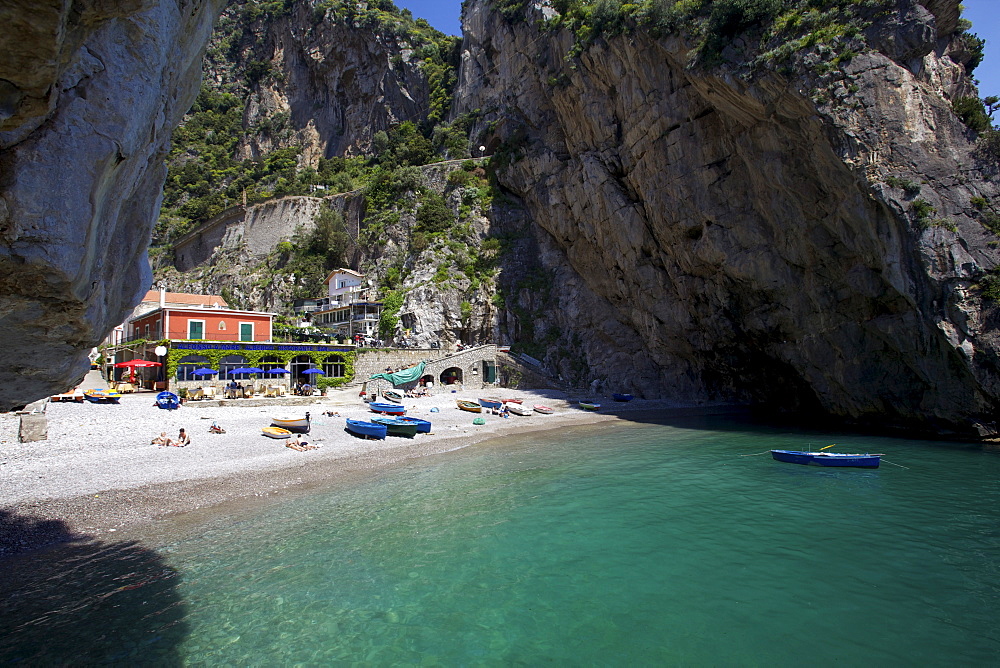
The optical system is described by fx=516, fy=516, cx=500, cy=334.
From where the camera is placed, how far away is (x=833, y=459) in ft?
62.0

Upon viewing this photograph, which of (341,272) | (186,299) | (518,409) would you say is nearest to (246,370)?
(186,299)

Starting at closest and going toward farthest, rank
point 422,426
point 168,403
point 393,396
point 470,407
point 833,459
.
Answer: point 833,459
point 422,426
point 168,403
point 470,407
point 393,396

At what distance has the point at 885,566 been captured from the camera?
1017cm

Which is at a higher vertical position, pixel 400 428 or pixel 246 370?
pixel 246 370

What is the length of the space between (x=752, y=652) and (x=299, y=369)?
34.8 meters

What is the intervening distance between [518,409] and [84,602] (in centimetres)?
2603

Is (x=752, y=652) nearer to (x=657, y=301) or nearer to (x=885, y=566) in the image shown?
(x=885, y=566)

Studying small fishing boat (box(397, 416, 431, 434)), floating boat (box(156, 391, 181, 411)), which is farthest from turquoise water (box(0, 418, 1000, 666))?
floating boat (box(156, 391, 181, 411))

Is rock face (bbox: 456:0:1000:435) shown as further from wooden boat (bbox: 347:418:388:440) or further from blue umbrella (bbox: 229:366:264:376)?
wooden boat (bbox: 347:418:388:440)

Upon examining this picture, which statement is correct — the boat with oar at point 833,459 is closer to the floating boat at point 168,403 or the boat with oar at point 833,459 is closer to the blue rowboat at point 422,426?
the blue rowboat at point 422,426

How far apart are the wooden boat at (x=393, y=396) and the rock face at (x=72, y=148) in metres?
28.6

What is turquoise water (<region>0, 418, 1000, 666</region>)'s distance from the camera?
743cm

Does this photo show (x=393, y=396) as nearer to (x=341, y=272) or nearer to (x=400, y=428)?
(x=400, y=428)

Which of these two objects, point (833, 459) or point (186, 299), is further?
point (186, 299)
